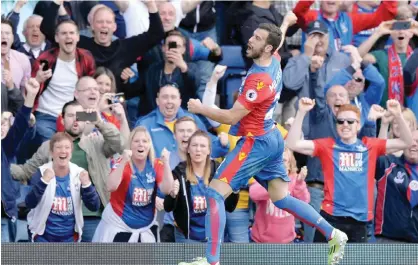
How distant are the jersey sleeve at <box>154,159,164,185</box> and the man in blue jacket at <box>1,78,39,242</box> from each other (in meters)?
1.32

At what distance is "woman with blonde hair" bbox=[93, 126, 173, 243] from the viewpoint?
1086 cm

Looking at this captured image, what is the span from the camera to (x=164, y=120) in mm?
11805

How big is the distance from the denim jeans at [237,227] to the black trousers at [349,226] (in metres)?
0.68

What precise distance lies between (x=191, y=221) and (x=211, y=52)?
98.6 inches

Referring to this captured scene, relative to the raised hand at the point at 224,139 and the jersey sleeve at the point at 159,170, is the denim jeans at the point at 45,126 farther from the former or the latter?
the raised hand at the point at 224,139

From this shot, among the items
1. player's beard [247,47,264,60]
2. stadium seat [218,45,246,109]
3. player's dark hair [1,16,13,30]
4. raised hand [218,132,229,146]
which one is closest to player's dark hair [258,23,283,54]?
player's beard [247,47,264,60]

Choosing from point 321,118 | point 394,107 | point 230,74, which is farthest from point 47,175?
point 394,107

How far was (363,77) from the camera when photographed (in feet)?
41.1

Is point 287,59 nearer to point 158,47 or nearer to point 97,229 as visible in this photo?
point 158,47

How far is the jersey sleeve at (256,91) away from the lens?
912 cm

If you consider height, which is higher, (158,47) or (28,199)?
(158,47)

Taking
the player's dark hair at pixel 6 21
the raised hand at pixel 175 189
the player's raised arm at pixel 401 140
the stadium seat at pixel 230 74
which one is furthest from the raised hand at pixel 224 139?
the player's dark hair at pixel 6 21

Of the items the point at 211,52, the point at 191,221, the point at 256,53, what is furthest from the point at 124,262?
the point at 211,52

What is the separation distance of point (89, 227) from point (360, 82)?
10.6 ft
